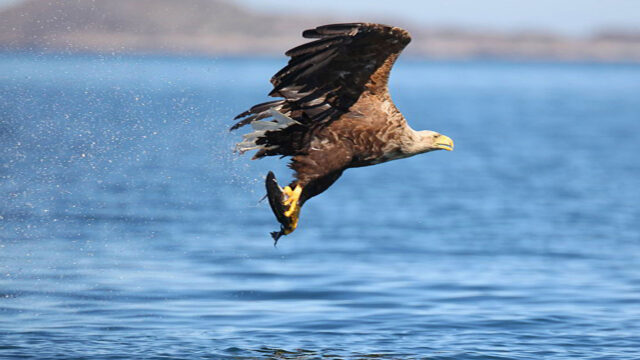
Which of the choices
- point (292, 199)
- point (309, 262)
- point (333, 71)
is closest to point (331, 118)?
point (333, 71)

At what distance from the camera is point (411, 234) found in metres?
15.7

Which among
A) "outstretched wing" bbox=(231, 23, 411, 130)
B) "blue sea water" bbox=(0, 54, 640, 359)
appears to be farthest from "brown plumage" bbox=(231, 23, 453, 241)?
"blue sea water" bbox=(0, 54, 640, 359)

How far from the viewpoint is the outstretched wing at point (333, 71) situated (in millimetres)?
7465

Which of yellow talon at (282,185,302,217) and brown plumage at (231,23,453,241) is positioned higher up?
brown plumage at (231,23,453,241)

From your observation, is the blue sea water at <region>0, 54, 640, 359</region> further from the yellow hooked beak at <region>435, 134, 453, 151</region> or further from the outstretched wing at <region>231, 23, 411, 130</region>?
the yellow hooked beak at <region>435, 134, 453, 151</region>

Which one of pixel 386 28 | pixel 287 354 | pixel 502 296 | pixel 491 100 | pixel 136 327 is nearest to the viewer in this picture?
pixel 386 28

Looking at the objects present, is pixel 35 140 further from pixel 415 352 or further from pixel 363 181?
pixel 415 352

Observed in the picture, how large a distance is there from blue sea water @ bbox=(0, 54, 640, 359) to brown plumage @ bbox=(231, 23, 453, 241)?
762mm

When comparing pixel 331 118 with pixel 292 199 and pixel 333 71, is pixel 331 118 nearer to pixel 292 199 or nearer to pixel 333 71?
pixel 333 71

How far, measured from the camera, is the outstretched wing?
7.46 metres

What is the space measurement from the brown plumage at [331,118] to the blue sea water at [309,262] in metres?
0.76

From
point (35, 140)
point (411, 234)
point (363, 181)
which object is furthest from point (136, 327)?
point (35, 140)

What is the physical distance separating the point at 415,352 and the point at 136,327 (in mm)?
2453

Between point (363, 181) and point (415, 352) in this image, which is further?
point (363, 181)
